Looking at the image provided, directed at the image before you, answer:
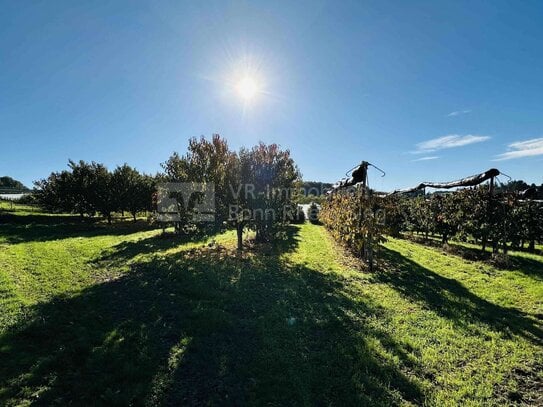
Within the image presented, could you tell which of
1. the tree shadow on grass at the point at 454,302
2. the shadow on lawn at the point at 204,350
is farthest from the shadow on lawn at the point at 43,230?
the tree shadow on grass at the point at 454,302

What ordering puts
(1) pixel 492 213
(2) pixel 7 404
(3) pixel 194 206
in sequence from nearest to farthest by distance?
(2) pixel 7 404
(1) pixel 492 213
(3) pixel 194 206

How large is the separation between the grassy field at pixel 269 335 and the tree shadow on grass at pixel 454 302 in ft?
0.13

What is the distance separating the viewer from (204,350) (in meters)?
4.50

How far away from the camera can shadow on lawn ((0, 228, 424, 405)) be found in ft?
11.6

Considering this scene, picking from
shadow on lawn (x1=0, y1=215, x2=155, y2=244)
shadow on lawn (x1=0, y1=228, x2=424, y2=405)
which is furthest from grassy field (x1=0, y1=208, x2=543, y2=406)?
shadow on lawn (x1=0, y1=215, x2=155, y2=244)

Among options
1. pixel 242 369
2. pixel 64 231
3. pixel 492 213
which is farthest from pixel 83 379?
pixel 64 231

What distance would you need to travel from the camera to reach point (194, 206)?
48.9ft

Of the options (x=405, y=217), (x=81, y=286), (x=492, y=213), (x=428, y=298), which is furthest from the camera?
(x=405, y=217)

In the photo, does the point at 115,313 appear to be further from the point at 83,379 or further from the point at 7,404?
the point at 7,404

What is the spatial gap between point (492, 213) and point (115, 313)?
536 inches

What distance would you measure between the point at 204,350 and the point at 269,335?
115cm

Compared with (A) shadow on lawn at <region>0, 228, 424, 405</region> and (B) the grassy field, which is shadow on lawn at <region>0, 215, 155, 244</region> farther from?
(A) shadow on lawn at <region>0, 228, 424, 405</region>

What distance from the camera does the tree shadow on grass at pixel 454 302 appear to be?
5258mm

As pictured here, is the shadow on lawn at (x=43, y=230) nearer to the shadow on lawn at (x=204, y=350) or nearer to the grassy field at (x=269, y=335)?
the grassy field at (x=269, y=335)
